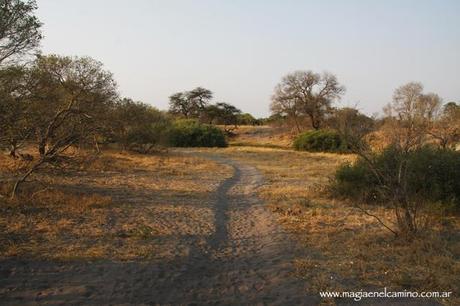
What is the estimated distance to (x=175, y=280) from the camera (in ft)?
19.3

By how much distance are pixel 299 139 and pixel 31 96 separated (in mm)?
33469

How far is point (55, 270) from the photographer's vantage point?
5.96 meters

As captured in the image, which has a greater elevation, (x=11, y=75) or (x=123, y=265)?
(x=11, y=75)

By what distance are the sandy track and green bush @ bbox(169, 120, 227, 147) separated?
38166 millimetres

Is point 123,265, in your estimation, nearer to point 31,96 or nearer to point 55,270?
point 55,270

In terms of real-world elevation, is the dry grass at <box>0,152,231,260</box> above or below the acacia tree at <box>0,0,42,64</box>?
below

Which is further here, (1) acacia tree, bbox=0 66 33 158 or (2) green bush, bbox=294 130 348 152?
(2) green bush, bbox=294 130 348 152

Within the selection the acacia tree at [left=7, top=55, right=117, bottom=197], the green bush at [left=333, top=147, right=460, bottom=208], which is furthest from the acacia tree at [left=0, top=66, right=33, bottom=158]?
the green bush at [left=333, top=147, right=460, bottom=208]

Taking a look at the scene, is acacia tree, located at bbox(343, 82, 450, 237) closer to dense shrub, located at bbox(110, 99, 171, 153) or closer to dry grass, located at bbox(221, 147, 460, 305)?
dry grass, located at bbox(221, 147, 460, 305)

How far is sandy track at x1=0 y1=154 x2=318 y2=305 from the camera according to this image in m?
5.20

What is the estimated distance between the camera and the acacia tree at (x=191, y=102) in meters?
67.1

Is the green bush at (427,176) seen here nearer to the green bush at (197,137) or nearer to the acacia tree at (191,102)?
the green bush at (197,137)

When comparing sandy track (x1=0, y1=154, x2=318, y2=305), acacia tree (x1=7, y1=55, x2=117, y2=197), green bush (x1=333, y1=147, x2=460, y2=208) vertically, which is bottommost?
sandy track (x1=0, y1=154, x2=318, y2=305)

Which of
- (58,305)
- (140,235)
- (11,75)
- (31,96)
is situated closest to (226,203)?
(140,235)
